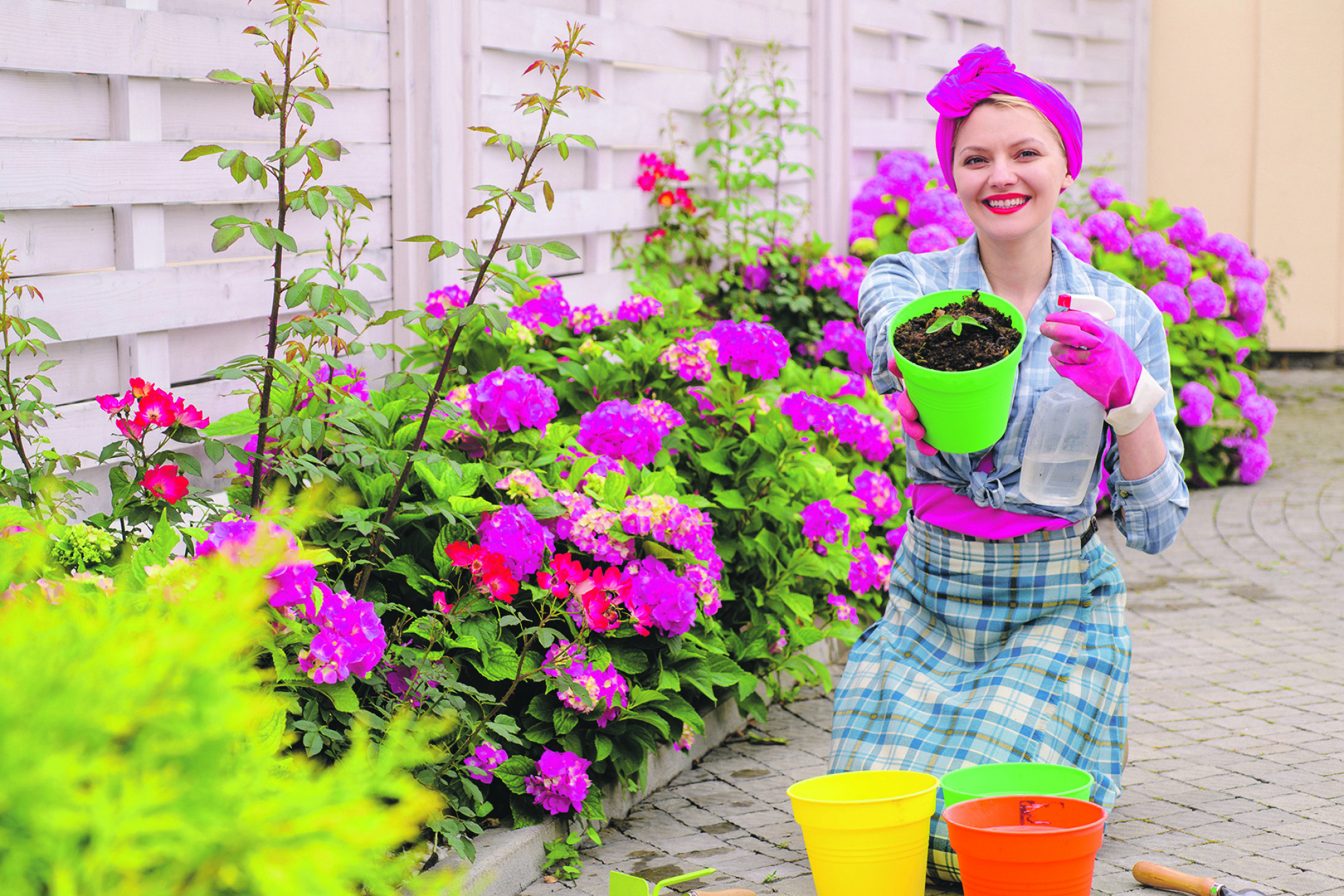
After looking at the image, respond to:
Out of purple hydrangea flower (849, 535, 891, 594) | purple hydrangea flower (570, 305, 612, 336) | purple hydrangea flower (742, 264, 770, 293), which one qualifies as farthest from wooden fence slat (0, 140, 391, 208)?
purple hydrangea flower (742, 264, 770, 293)

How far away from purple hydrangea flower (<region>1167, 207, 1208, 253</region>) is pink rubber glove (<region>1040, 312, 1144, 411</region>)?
461 centimetres

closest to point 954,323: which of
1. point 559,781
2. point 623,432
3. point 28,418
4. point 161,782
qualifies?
point 623,432

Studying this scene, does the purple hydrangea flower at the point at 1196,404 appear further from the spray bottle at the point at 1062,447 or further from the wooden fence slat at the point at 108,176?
the wooden fence slat at the point at 108,176

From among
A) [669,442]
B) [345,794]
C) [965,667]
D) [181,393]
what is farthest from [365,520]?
[345,794]

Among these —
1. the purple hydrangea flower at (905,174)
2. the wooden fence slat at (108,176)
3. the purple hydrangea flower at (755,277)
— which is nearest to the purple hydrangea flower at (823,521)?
the wooden fence slat at (108,176)

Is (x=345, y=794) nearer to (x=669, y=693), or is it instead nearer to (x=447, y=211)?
(x=669, y=693)

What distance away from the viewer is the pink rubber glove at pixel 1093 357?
2275mm

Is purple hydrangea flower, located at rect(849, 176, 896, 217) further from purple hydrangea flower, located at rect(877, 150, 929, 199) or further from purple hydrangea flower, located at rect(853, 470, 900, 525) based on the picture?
purple hydrangea flower, located at rect(853, 470, 900, 525)

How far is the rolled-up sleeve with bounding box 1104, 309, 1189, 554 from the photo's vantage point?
97.0 inches

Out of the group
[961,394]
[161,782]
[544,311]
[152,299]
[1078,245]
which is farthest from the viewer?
[1078,245]

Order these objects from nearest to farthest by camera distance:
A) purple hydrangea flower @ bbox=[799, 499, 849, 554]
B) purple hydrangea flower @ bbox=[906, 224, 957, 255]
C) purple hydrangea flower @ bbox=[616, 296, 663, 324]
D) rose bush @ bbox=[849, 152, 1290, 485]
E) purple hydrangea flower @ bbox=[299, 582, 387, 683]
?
purple hydrangea flower @ bbox=[299, 582, 387, 683]
purple hydrangea flower @ bbox=[799, 499, 849, 554]
purple hydrangea flower @ bbox=[616, 296, 663, 324]
purple hydrangea flower @ bbox=[906, 224, 957, 255]
rose bush @ bbox=[849, 152, 1290, 485]

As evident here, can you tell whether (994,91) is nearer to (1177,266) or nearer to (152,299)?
(152,299)

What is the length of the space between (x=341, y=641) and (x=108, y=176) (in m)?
1.20

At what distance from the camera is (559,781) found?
8.30ft
